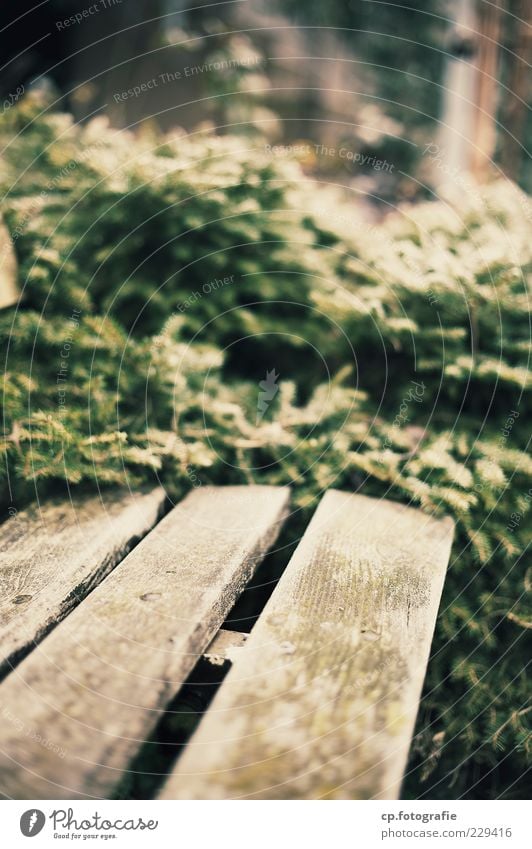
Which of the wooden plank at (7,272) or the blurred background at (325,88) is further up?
the blurred background at (325,88)

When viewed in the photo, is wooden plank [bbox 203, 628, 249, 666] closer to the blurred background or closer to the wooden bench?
the wooden bench

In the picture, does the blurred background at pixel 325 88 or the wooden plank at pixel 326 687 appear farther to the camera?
the blurred background at pixel 325 88

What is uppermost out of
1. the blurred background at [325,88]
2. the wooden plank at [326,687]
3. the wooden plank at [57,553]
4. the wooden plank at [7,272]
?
the blurred background at [325,88]

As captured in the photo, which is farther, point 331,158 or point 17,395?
point 331,158

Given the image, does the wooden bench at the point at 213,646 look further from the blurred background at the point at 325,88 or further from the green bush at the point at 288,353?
the blurred background at the point at 325,88

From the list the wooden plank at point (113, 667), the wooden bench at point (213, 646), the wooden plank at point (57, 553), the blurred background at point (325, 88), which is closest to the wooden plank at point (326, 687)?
the wooden bench at point (213, 646)

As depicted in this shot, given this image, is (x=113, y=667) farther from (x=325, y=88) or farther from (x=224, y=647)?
(x=325, y=88)
